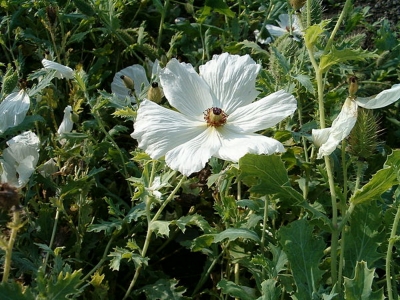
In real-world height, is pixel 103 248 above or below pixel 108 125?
below

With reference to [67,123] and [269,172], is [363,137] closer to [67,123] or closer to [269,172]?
[269,172]

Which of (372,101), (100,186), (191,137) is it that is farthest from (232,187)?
(372,101)

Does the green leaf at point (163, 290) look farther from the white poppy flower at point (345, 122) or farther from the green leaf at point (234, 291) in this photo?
the white poppy flower at point (345, 122)

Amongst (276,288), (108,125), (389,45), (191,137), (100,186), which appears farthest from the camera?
(389,45)

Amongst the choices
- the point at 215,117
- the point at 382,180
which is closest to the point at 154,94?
the point at 215,117

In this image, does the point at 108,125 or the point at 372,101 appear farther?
the point at 108,125

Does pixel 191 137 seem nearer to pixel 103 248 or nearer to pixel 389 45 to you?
pixel 103 248

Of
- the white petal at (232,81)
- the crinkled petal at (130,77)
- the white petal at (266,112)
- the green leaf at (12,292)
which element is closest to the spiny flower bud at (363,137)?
the white petal at (266,112)
